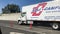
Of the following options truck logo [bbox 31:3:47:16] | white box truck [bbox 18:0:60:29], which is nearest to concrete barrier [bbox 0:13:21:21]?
white box truck [bbox 18:0:60:29]

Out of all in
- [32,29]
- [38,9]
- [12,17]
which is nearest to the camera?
[32,29]

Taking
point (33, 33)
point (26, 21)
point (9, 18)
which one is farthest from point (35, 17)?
point (9, 18)

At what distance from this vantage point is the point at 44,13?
85.5 feet

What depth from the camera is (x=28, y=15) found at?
29922 mm

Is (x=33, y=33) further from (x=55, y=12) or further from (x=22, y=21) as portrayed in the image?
(x=22, y=21)

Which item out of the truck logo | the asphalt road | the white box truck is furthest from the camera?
the truck logo

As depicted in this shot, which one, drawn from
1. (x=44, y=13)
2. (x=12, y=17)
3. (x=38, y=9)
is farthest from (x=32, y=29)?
(x=12, y=17)

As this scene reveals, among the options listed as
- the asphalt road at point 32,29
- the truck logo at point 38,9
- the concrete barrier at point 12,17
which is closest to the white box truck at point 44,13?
the truck logo at point 38,9

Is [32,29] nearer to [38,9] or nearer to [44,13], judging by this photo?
[44,13]

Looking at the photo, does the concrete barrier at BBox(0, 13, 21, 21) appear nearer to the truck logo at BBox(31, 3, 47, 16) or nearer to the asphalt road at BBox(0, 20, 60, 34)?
the truck logo at BBox(31, 3, 47, 16)

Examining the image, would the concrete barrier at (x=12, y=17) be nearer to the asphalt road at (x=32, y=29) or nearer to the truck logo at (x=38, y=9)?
the truck logo at (x=38, y=9)

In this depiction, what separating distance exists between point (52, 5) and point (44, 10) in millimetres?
1744

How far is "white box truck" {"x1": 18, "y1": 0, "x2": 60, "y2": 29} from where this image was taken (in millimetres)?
23875

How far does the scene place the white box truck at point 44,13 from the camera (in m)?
23.9
